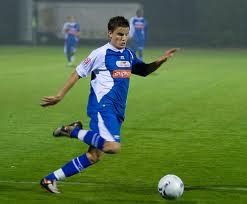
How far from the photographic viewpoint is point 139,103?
1819 centimetres

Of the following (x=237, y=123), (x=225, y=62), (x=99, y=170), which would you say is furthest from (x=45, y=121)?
(x=225, y=62)

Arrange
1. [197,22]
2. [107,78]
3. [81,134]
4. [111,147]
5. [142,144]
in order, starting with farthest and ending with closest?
[197,22], [142,144], [107,78], [81,134], [111,147]

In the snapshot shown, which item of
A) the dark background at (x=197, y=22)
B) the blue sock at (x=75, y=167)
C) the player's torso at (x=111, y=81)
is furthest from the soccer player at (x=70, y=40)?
the blue sock at (x=75, y=167)

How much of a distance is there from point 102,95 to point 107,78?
197 millimetres

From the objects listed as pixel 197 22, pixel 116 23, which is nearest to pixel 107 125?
pixel 116 23

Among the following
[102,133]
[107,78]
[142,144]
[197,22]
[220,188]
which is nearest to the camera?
[102,133]

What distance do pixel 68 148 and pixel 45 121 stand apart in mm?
3126

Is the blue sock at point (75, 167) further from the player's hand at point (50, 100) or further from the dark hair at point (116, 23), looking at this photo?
the dark hair at point (116, 23)

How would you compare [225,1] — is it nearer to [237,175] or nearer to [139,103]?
[139,103]

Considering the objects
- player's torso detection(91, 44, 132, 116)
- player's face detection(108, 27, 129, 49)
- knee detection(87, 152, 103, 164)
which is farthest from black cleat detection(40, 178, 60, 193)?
player's face detection(108, 27, 129, 49)

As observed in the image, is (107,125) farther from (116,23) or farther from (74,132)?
(116,23)

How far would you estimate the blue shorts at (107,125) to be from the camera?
823cm

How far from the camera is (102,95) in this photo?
27.6ft

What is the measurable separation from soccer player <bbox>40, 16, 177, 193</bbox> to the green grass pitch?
387 millimetres
